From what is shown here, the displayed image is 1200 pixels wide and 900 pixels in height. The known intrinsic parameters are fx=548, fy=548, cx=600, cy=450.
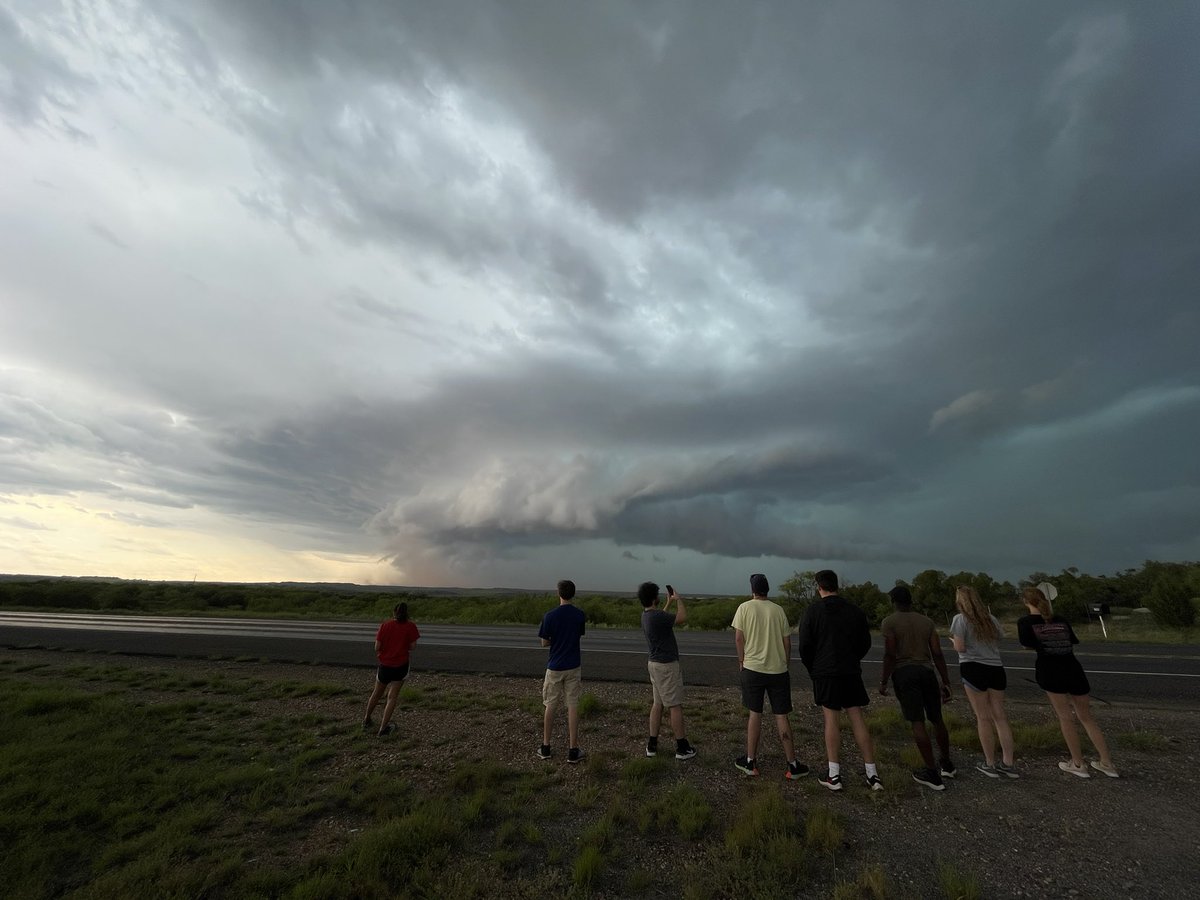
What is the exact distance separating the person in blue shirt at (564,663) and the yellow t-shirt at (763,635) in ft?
7.21

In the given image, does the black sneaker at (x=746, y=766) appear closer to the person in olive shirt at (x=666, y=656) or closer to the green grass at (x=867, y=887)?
the person in olive shirt at (x=666, y=656)

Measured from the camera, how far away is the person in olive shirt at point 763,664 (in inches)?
261

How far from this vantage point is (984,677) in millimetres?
6492

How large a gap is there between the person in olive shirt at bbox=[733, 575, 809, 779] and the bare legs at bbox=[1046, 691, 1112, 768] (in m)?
2.97

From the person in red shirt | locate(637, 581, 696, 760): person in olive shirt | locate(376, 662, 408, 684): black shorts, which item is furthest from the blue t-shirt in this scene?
locate(376, 662, 408, 684): black shorts

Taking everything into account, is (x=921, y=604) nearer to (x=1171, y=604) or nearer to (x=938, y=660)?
(x=1171, y=604)

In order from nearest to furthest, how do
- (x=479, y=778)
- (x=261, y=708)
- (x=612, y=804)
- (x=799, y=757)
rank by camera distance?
1. (x=612, y=804)
2. (x=479, y=778)
3. (x=799, y=757)
4. (x=261, y=708)

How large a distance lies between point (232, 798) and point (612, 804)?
462 cm

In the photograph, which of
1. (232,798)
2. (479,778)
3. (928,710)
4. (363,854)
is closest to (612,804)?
(479,778)

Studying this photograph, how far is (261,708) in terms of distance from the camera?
35.6 ft

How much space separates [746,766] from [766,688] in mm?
1149

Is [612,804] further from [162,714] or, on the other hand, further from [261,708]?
[162,714]

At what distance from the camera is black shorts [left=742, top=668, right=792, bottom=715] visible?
656cm

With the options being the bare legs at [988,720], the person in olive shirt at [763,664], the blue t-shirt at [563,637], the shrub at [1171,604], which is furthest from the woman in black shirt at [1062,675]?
the shrub at [1171,604]
